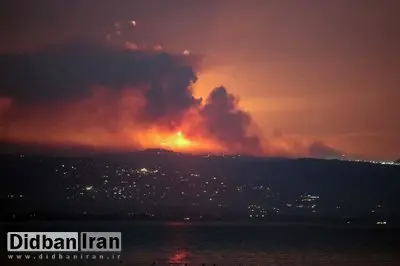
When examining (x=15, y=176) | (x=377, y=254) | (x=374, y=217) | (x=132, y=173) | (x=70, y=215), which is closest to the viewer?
(x=377, y=254)

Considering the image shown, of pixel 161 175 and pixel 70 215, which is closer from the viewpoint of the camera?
pixel 161 175

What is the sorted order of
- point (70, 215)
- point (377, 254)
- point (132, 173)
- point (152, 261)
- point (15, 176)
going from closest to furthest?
point (152, 261), point (377, 254), point (15, 176), point (132, 173), point (70, 215)

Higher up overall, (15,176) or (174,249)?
(15,176)

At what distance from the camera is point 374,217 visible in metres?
40.8

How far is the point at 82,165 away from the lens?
27031 millimetres

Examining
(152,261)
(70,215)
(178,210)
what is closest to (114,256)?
(152,261)

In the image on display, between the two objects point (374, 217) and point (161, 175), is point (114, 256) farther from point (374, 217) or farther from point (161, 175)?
point (374, 217)

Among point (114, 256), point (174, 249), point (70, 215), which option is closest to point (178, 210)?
point (70, 215)

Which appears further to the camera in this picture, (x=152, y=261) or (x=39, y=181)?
(x=39, y=181)

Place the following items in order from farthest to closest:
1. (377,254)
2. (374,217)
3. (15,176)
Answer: (374,217) → (15,176) → (377,254)

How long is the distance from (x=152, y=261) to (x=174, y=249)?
515 centimetres

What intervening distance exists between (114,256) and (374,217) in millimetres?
26422

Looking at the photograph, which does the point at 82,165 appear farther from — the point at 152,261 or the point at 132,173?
the point at 152,261

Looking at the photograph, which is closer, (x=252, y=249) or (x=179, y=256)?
(x=179, y=256)
